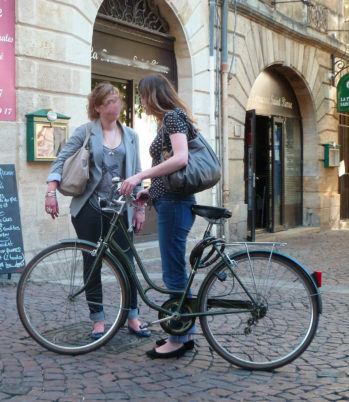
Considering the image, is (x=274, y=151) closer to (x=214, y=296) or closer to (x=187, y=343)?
(x=187, y=343)

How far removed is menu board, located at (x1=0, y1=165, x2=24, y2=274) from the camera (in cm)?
648

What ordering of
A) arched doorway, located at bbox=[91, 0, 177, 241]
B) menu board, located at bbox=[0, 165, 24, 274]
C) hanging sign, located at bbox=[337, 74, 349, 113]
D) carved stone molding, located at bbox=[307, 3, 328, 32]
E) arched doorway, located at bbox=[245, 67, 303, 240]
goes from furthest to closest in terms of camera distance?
hanging sign, located at bbox=[337, 74, 349, 113] < carved stone molding, located at bbox=[307, 3, 328, 32] < arched doorway, located at bbox=[245, 67, 303, 240] < arched doorway, located at bbox=[91, 0, 177, 241] < menu board, located at bbox=[0, 165, 24, 274]

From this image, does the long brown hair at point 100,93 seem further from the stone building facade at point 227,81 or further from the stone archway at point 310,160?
the stone archway at point 310,160

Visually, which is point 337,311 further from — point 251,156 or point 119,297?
point 251,156

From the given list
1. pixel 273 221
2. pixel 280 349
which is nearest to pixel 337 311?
pixel 280 349

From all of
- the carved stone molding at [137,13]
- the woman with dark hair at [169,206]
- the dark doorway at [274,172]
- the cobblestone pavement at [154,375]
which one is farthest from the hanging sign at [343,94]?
the woman with dark hair at [169,206]

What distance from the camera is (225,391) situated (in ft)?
10.9

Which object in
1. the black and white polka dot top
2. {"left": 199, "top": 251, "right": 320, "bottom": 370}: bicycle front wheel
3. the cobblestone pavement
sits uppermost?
the black and white polka dot top

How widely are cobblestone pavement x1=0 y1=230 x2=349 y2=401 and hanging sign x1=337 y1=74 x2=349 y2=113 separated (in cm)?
1136

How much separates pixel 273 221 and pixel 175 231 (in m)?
9.59

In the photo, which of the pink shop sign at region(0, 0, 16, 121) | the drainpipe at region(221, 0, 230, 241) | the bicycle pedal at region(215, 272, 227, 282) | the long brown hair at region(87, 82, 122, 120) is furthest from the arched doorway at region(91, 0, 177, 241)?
the bicycle pedal at region(215, 272, 227, 282)

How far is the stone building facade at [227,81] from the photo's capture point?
7.24 meters

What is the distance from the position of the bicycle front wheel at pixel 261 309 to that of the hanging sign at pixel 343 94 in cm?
1223

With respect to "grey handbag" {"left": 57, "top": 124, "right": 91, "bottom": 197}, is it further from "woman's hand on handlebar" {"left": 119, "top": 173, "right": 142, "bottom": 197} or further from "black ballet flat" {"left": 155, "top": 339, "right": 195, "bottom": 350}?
"black ballet flat" {"left": 155, "top": 339, "right": 195, "bottom": 350}
